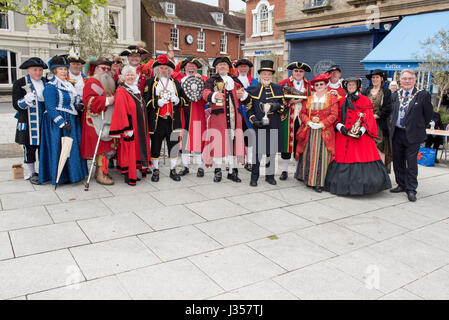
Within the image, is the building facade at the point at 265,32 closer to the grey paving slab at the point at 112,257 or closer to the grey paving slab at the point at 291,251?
the grey paving slab at the point at 291,251

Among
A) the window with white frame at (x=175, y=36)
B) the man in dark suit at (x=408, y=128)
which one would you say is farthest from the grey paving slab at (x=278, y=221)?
the window with white frame at (x=175, y=36)

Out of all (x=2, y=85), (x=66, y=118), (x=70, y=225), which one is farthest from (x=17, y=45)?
(x=70, y=225)

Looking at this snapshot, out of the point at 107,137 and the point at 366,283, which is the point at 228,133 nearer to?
the point at 107,137

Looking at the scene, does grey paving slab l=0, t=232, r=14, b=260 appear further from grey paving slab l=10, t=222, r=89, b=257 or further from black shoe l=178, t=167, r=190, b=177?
black shoe l=178, t=167, r=190, b=177

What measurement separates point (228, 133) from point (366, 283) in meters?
3.69

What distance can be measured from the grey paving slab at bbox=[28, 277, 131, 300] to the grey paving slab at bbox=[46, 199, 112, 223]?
66.1 inches

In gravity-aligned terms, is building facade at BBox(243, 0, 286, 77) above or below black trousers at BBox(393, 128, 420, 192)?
above

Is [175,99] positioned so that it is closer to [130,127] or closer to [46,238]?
[130,127]

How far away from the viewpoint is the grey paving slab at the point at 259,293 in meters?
3.06

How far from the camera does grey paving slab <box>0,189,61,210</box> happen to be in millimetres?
5098

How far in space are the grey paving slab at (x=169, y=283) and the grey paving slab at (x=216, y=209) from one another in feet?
4.64

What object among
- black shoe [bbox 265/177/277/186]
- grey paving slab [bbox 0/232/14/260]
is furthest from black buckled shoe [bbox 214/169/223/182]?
grey paving slab [bbox 0/232/14/260]

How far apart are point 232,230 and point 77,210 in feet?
6.68

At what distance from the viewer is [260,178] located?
7.00 m
